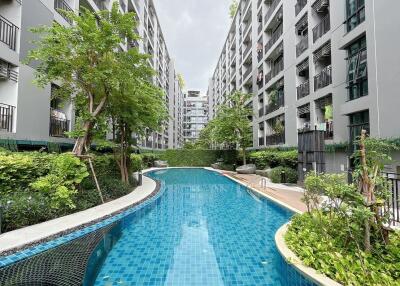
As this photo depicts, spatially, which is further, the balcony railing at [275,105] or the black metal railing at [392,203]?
the balcony railing at [275,105]

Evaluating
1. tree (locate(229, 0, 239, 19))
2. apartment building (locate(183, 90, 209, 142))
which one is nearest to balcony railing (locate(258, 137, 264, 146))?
tree (locate(229, 0, 239, 19))

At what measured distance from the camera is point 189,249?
5.90m

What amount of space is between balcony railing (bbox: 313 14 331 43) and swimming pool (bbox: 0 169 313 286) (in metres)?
12.3

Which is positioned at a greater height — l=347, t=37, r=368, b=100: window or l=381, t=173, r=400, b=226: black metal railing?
l=347, t=37, r=368, b=100: window

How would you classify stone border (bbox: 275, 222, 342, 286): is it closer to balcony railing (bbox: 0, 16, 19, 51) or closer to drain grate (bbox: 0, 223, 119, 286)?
drain grate (bbox: 0, 223, 119, 286)

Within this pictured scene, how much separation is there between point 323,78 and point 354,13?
389 cm

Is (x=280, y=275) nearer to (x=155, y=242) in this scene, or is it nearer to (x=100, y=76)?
(x=155, y=242)

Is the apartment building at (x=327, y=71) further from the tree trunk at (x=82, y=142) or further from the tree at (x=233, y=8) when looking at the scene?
the tree at (x=233, y=8)

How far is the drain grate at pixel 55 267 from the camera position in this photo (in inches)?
152

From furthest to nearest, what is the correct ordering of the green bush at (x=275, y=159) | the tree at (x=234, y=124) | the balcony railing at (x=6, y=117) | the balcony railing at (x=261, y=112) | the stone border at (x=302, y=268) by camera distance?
1. the balcony railing at (x=261, y=112)
2. the tree at (x=234, y=124)
3. the green bush at (x=275, y=159)
4. the balcony railing at (x=6, y=117)
5. the stone border at (x=302, y=268)

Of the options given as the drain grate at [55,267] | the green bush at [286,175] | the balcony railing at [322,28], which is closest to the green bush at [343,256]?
the drain grate at [55,267]

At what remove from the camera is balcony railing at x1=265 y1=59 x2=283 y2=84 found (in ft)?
74.6

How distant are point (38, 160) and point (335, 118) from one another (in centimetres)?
1440

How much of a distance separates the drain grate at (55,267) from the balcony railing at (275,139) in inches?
739
